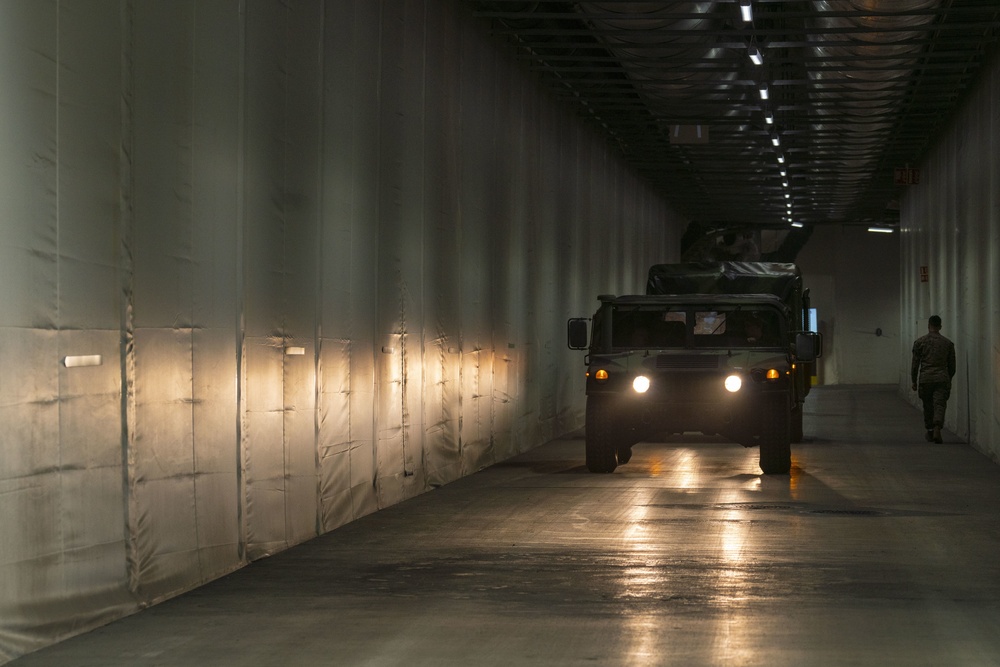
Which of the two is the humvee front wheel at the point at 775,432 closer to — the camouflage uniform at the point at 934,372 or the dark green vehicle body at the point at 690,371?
the dark green vehicle body at the point at 690,371

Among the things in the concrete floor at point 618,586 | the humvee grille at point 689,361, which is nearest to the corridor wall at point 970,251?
the concrete floor at point 618,586

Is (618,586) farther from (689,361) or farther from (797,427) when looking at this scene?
(797,427)

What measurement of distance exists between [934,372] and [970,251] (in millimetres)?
1904

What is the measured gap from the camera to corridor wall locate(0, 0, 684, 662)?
6754mm

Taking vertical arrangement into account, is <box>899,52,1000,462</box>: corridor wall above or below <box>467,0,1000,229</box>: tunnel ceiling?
below

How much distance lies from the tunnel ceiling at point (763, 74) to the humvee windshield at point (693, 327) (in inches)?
116

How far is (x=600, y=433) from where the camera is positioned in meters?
16.0

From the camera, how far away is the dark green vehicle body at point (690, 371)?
15594mm

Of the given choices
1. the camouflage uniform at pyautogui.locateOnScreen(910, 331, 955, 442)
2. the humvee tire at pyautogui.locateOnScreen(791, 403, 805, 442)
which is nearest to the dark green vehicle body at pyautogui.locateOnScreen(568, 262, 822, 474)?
the humvee tire at pyautogui.locateOnScreen(791, 403, 805, 442)

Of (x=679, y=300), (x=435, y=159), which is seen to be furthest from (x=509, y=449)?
(x=435, y=159)

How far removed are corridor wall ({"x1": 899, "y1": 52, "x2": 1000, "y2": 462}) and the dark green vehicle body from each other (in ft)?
9.67

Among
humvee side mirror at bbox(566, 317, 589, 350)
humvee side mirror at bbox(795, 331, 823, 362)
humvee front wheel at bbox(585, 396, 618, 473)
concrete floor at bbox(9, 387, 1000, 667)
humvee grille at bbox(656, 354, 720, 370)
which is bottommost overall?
concrete floor at bbox(9, 387, 1000, 667)

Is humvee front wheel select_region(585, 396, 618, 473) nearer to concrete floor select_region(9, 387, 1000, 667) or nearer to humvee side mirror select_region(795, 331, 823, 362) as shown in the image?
concrete floor select_region(9, 387, 1000, 667)

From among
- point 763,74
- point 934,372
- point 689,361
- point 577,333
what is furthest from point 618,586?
point 934,372
